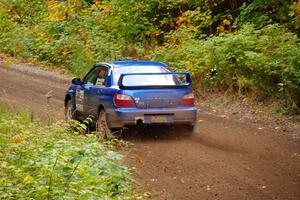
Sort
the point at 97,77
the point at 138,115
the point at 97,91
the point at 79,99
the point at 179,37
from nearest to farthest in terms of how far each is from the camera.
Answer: the point at 138,115 < the point at 97,91 < the point at 97,77 < the point at 79,99 < the point at 179,37

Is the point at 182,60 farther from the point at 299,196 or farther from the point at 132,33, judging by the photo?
the point at 299,196

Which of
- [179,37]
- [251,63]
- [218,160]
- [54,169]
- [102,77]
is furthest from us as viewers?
[179,37]

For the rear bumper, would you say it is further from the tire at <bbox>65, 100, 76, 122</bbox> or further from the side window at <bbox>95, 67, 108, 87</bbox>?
the tire at <bbox>65, 100, 76, 122</bbox>

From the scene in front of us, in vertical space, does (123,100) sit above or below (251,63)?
below

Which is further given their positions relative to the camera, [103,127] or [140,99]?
[103,127]

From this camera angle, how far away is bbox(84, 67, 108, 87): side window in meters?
13.2

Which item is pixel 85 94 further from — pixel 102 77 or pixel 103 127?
pixel 103 127

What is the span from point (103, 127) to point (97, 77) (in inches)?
58.5

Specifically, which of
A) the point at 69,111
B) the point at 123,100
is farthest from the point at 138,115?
the point at 69,111

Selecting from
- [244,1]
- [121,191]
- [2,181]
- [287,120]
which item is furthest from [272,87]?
[2,181]

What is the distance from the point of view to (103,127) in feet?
41.3

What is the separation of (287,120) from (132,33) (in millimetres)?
12526

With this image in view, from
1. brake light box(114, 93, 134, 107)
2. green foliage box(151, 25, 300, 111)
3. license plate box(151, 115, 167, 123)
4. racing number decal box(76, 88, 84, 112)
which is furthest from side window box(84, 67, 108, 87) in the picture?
green foliage box(151, 25, 300, 111)

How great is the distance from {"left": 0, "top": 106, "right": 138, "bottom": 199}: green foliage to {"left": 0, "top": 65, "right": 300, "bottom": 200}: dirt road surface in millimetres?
1318
